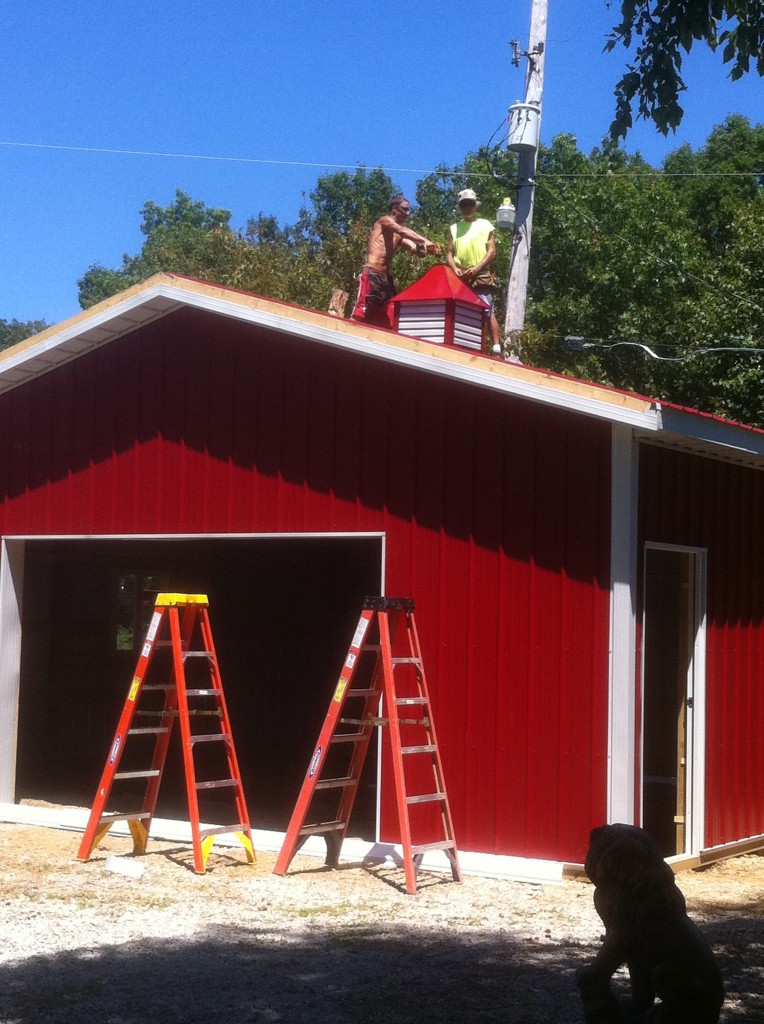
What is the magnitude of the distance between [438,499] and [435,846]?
2.56 m

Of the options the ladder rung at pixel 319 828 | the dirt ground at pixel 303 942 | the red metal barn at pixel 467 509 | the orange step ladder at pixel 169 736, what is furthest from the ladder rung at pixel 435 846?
the orange step ladder at pixel 169 736

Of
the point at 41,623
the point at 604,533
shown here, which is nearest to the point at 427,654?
the point at 604,533

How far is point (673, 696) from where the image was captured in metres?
14.7

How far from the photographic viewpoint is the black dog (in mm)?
4172

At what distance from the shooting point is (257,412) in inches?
420

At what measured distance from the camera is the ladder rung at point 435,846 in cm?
853

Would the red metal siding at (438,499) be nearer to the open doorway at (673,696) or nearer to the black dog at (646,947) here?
the open doorway at (673,696)

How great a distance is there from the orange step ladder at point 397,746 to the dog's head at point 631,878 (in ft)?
13.8

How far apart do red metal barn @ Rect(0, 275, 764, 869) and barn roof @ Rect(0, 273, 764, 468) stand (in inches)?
0.8

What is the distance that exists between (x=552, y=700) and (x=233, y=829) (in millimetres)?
2459

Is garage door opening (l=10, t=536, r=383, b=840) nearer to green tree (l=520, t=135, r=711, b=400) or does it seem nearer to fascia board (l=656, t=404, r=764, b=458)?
fascia board (l=656, t=404, r=764, b=458)

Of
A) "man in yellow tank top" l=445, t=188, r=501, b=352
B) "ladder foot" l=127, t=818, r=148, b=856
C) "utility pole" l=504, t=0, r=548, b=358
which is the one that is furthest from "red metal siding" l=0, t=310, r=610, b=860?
"utility pole" l=504, t=0, r=548, b=358

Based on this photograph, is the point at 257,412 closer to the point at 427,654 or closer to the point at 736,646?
the point at 427,654

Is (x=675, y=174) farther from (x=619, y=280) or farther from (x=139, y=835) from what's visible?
(x=139, y=835)
